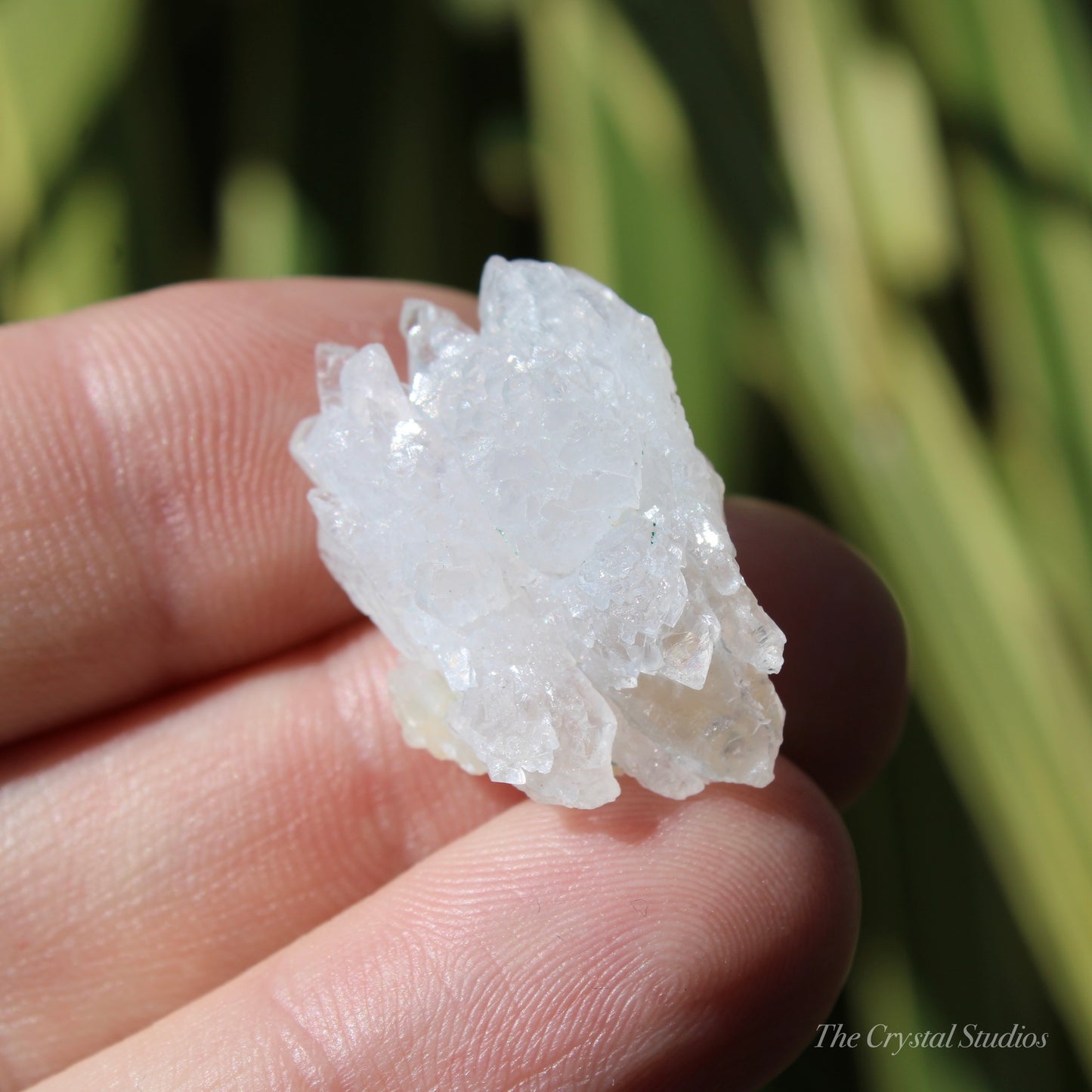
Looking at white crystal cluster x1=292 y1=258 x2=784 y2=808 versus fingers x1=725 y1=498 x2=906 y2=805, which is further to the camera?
fingers x1=725 y1=498 x2=906 y2=805

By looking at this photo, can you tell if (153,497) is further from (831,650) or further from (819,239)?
(819,239)

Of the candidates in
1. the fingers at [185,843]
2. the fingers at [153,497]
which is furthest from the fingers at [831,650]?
the fingers at [153,497]

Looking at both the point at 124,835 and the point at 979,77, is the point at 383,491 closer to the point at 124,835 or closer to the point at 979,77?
the point at 124,835

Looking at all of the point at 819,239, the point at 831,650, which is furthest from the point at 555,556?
the point at 819,239

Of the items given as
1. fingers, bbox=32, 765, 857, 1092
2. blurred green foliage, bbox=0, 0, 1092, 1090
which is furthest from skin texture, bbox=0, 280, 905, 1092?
blurred green foliage, bbox=0, 0, 1092, 1090

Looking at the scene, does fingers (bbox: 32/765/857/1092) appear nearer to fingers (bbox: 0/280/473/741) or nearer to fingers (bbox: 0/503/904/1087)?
fingers (bbox: 0/503/904/1087)

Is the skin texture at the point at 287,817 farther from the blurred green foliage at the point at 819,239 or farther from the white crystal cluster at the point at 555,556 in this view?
the blurred green foliage at the point at 819,239
